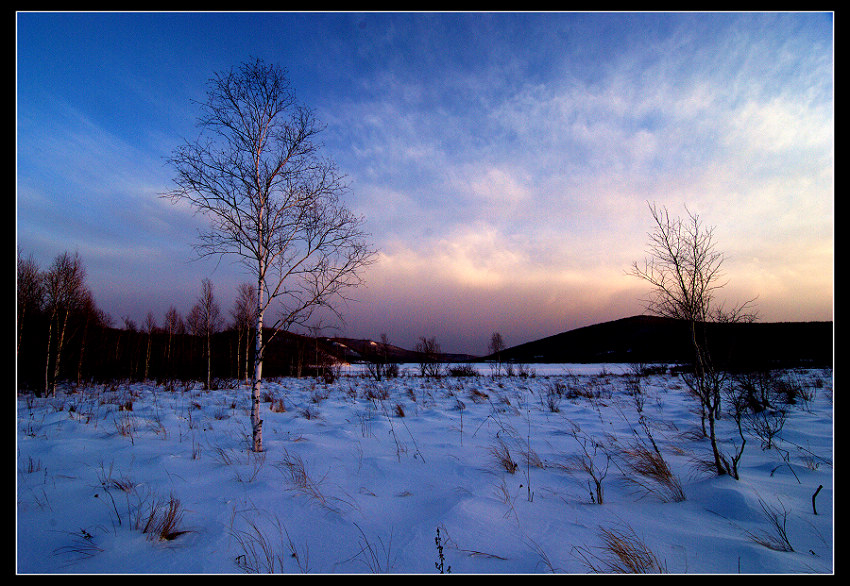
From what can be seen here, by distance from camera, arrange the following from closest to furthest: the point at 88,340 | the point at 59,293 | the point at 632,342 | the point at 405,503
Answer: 1. the point at 405,503
2. the point at 59,293
3. the point at 88,340
4. the point at 632,342

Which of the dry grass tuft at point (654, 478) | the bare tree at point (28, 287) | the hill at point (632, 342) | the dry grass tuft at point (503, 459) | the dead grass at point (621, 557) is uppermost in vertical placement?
the bare tree at point (28, 287)

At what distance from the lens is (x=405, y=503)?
3328 mm

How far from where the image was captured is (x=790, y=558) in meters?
2.20

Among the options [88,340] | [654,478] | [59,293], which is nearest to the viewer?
[654,478]

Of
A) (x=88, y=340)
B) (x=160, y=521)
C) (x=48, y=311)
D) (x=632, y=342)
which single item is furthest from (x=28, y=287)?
(x=632, y=342)

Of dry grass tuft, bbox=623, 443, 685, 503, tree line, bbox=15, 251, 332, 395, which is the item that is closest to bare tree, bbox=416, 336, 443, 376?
tree line, bbox=15, 251, 332, 395

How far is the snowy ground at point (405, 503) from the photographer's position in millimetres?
2383

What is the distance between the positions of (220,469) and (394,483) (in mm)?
2370

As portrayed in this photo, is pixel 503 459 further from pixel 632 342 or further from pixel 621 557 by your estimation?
pixel 632 342

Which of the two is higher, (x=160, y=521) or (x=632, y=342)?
(x=160, y=521)

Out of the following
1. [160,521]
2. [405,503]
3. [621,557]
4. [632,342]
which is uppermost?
[621,557]

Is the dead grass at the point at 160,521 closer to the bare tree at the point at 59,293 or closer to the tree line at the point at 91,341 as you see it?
the tree line at the point at 91,341

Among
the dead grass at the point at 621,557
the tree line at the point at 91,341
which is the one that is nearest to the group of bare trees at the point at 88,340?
the tree line at the point at 91,341
